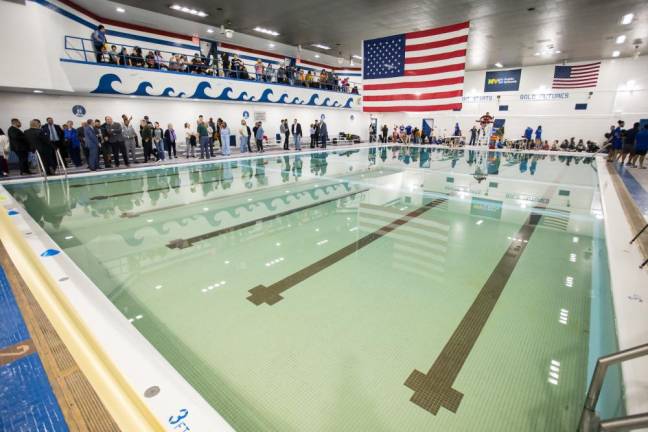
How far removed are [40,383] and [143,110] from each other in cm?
1452

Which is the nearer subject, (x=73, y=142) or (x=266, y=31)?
(x=73, y=142)

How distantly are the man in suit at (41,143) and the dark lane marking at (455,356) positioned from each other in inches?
409

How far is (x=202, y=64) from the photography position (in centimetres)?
1488

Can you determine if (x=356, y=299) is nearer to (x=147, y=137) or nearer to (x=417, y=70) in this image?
(x=417, y=70)

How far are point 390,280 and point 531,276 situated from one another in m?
1.49

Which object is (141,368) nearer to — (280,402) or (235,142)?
(280,402)

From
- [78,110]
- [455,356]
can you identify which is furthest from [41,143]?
[455,356]

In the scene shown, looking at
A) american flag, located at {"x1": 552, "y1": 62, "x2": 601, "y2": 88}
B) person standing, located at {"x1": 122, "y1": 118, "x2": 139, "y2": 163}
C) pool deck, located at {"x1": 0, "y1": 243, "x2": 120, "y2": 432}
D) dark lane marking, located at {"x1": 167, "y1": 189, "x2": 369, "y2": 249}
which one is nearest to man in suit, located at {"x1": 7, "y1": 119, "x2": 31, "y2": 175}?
person standing, located at {"x1": 122, "y1": 118, "x2": 139, "y2": 163}

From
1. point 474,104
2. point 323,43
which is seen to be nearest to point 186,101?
point 323,43

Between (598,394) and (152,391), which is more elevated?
(598,394)

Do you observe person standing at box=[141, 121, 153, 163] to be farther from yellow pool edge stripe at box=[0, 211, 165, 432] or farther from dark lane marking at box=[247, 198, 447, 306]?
dark lane marking at box=[247, 198, 447, 306]

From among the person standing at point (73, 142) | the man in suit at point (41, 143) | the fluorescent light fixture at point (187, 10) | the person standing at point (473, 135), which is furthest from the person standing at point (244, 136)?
the person standing at point (473, 135)

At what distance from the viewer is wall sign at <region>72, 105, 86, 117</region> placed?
11.6 metres

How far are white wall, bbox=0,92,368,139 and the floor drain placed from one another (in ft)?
43.8
